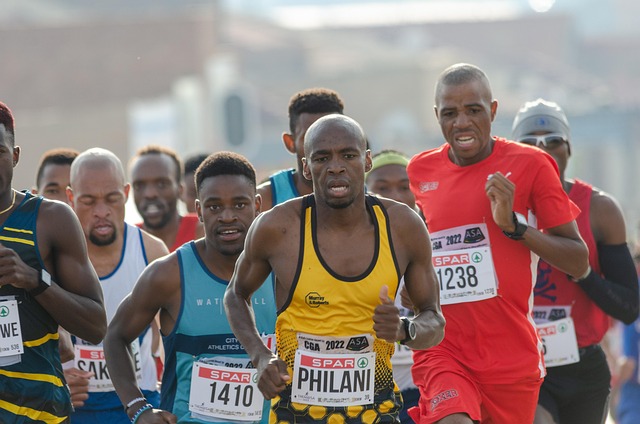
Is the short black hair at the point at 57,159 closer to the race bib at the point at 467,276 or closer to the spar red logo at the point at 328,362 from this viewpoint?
the race bib at the point at 467,276

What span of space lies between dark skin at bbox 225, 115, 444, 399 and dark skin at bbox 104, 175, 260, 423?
0.55 meters

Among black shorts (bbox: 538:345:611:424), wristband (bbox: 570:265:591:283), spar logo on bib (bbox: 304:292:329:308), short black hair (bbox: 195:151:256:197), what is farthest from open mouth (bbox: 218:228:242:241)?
black shorts (bbox: 538:345:611:424)

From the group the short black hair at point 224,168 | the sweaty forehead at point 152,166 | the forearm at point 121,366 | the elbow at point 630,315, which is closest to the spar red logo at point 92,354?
the forearm at point 121,366

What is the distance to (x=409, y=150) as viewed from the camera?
40469 mm

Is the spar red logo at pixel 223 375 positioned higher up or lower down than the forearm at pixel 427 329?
lower down

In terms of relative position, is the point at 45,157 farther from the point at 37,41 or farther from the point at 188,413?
the point at 37,41

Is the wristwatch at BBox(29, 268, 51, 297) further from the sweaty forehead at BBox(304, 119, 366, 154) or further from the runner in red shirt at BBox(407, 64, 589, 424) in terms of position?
the runner in red shirt at BBox(407, 64, 589, 424)

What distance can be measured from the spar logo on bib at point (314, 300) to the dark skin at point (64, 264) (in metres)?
0.90

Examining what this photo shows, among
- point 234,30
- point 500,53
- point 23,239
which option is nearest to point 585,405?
point 23,239

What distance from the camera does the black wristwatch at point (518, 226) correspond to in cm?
661

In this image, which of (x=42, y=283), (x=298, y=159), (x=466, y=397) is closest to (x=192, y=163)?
(x=298, y=159)

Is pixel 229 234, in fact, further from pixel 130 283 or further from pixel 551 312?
pixel 551 312

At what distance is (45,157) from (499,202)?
377cm

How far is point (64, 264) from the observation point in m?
5.64
